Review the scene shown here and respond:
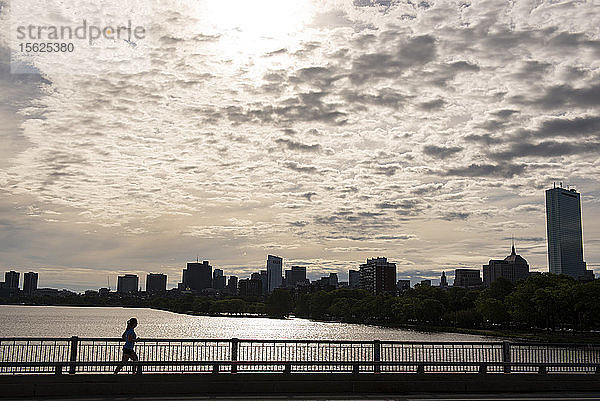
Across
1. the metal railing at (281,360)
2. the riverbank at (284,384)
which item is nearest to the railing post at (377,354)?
the metal railing at (281,360)

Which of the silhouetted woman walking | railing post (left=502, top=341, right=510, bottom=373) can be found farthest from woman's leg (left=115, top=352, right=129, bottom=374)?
railing post (left=502, top=341, right=510, bottom=373)

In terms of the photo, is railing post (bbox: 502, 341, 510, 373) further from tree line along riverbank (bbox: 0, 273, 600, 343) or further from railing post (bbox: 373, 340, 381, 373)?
tree line along riverbank (bbox: 0, 273, 600, 343)

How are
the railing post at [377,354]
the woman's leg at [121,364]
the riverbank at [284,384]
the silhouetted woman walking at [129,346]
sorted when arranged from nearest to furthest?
the riverbank at [284,384]
the woman's leg at [121,364]
the silhouetted woman walking at [129,346]
the railing post at [377,354]

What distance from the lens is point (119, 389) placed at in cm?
2280

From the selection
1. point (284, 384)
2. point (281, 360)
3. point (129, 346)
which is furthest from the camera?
point (281, 360)

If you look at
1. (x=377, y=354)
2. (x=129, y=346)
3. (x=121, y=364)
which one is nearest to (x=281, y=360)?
(x=377, y=354)

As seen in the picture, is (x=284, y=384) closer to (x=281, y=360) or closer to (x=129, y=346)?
(x=129, y=346)

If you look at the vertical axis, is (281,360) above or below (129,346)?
below

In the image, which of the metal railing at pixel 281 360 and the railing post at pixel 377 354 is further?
the railing post at pixel 377 354

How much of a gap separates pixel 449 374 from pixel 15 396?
1575 cm

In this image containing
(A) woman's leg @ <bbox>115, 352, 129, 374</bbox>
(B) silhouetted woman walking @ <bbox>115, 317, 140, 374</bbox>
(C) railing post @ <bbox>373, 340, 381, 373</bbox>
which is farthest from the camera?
(C) railing post @ <bbox>373, 340, 381, 373</bbox>

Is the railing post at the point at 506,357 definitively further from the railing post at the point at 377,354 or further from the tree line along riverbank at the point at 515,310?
the tree line along riverbank at the point at 515,310

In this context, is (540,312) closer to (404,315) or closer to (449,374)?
(404,315)

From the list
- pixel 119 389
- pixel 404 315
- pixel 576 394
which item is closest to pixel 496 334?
pixel 404 315
